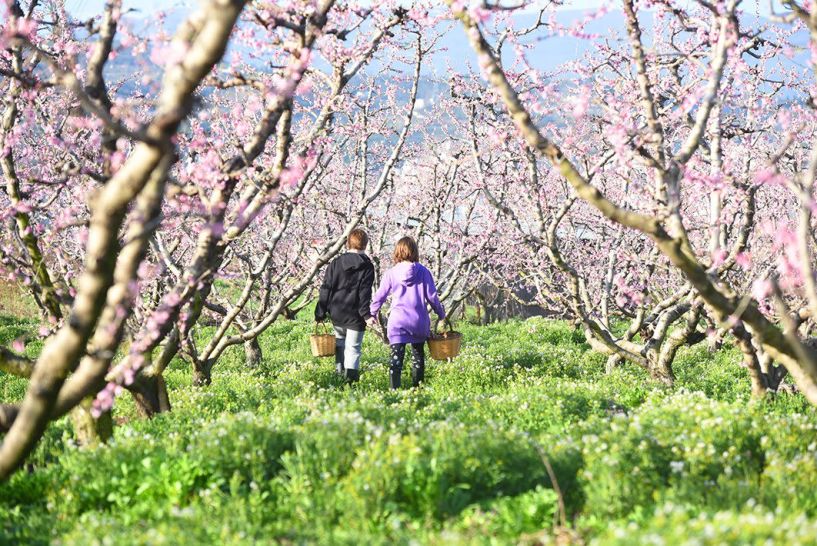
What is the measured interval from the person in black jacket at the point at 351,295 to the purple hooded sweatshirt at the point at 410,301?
338mm

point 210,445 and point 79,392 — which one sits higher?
point 79,392

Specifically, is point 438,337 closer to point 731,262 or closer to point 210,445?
point 731,262

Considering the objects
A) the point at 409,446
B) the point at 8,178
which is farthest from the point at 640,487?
the point at 8,178

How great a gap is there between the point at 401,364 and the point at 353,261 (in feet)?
5.67

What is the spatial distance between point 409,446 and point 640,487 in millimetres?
1653

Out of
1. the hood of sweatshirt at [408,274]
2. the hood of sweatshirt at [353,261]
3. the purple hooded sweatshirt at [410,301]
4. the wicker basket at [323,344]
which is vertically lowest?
the wicker basket at [323,344]

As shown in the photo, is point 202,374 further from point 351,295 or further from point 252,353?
point 252,353

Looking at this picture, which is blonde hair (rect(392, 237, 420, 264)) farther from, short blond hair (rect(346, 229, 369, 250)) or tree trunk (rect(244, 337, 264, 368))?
tree trunk (rect(244, 337, 264, 368))

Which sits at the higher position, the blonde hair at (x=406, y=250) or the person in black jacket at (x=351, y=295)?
the blonde hair at (x=406, y=250)

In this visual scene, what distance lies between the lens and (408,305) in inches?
419

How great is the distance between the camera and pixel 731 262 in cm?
806

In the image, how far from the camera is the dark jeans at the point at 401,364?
10.6m

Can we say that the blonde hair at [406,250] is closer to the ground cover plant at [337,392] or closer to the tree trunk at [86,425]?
the ground cover plant at [337,392]

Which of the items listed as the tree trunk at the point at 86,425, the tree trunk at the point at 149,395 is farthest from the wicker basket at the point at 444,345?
the tree trunk at the point at 86,425
